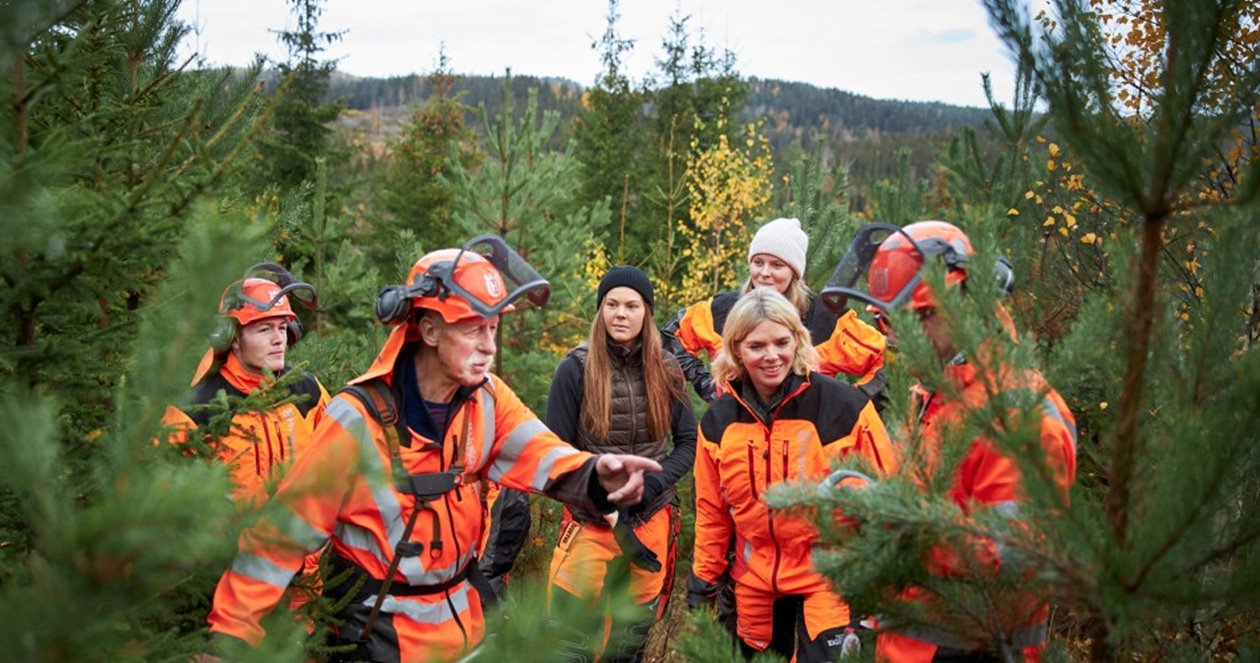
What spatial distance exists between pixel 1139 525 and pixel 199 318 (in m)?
1.66

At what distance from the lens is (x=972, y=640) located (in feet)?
7.02

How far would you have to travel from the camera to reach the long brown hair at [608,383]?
202 inches

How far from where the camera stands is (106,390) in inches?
84.0

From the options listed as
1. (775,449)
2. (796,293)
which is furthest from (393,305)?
(796,293)

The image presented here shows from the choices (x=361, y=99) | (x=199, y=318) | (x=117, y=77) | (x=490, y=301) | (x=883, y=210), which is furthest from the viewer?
(x=361, y=99)

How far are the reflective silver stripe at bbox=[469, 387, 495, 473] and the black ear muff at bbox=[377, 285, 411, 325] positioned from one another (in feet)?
1.50

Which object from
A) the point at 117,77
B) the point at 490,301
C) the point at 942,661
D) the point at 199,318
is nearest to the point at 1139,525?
the point at 942,661

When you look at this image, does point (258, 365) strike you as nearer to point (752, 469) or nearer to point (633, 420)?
point (633, 420)

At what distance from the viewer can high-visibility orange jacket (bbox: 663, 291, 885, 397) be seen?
5.77m

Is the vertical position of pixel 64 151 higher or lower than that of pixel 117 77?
lower

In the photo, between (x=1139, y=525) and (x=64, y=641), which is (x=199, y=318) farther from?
(x=1139, y=525)

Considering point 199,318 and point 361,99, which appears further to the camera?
point 361,99

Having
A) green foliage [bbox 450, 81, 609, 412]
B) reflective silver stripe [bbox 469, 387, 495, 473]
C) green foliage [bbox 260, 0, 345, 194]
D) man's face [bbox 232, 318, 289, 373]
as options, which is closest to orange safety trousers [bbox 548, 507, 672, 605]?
reflective silver stripe [bbox 469, 387, 495, 473]

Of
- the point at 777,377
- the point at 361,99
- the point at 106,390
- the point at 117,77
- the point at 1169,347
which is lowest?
the point at 777,377
